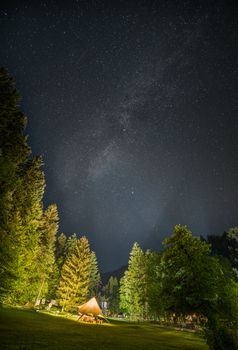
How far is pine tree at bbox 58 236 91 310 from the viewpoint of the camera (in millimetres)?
45719

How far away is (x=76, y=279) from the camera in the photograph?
46781 mm

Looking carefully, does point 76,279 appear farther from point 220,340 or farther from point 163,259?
point 220,340

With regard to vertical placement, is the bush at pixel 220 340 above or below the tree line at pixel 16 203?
below

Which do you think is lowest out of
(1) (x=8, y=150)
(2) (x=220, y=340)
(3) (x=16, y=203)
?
(2) (x=220, y=340)

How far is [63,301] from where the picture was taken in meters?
→ 45.5

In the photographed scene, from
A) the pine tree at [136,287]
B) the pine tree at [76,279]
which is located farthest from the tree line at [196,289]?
the pine tree at [136,287]

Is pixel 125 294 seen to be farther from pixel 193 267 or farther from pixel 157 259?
pixel 193 267

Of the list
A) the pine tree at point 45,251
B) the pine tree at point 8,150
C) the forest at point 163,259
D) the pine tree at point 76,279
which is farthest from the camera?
the pine tree at point 76,279

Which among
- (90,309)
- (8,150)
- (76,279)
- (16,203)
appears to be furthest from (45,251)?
(8,150)

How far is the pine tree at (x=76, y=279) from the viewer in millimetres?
45719

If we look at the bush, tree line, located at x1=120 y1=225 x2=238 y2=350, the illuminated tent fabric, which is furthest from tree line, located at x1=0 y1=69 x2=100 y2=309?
the bush

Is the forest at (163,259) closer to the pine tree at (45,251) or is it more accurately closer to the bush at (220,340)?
the bush at (220,340)

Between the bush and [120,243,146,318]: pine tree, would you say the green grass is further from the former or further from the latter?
[120,243,146,318]: pine tree

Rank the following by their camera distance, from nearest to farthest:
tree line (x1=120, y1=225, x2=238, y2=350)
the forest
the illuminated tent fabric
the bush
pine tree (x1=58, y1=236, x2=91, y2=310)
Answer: the bush < tree line (x1=120, y1=225, x2=238, y2=350) < the forest < the illuminated tent fabric < pine tree (x1=58, y1=236, x2=91, y2=310)
